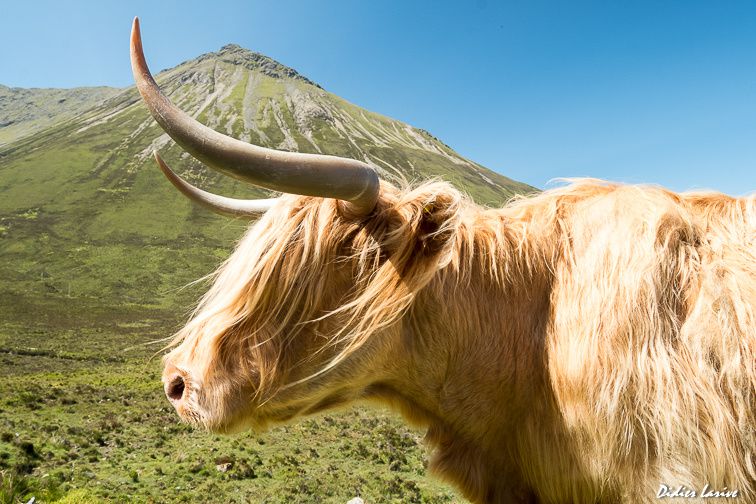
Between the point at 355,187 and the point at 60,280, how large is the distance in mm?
104699

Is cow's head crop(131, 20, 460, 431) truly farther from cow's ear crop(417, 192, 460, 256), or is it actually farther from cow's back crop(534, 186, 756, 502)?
cow's back crop(534, 186, 756, 502)

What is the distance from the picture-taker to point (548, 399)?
1925mm

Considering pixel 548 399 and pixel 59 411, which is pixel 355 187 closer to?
pixel 548 399

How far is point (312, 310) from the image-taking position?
80.4 inches

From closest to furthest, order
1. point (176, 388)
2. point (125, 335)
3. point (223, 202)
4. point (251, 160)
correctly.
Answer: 1. point (251, 160)
2. point (176, 388)
3. point (223, 202)
4. point (125, 335)

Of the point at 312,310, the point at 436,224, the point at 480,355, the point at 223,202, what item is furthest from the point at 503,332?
the point at 223,202

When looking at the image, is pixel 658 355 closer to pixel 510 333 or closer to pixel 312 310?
pixel 510 333

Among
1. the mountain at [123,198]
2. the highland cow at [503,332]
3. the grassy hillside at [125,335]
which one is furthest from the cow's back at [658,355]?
the mountain at [123,198]

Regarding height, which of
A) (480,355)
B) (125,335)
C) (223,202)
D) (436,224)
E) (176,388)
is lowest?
(125,335)

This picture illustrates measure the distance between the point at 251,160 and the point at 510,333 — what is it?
1.34 m

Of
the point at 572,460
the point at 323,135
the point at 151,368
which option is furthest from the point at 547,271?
the point at 323,135

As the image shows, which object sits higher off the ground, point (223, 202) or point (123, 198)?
point (223, 202)

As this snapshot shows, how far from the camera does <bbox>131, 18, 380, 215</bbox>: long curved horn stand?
1559 millimetres

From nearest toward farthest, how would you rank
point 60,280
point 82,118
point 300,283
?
point 300,283
point 60,280
point 82,118
